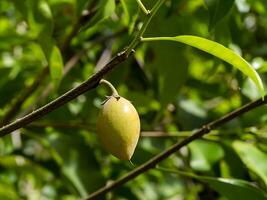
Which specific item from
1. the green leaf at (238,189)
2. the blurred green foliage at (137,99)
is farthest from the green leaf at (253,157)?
the green leaf at (238,189)

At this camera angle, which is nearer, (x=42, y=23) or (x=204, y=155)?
(x=42, y=23)

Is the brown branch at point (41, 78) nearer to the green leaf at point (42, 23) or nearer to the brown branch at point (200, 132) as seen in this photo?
the green leaf at point (42, 23)

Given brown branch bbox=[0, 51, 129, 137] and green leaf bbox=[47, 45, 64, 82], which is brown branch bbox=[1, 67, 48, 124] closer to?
green leaf bbox=[47, 45, 64, 82]

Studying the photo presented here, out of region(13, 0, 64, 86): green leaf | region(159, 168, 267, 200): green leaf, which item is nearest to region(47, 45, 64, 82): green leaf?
region(13, 0, 64, 86): green leaf

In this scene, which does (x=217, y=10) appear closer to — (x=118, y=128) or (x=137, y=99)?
(x=118, y=128)

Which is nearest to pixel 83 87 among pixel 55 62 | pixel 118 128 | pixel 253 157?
pixel 118 128

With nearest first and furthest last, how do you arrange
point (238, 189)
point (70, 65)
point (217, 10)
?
1. point (217, 10)
2. point (238, 189)
3. point (70, 65)

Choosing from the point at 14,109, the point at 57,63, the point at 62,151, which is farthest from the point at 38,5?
the point at 62,151
